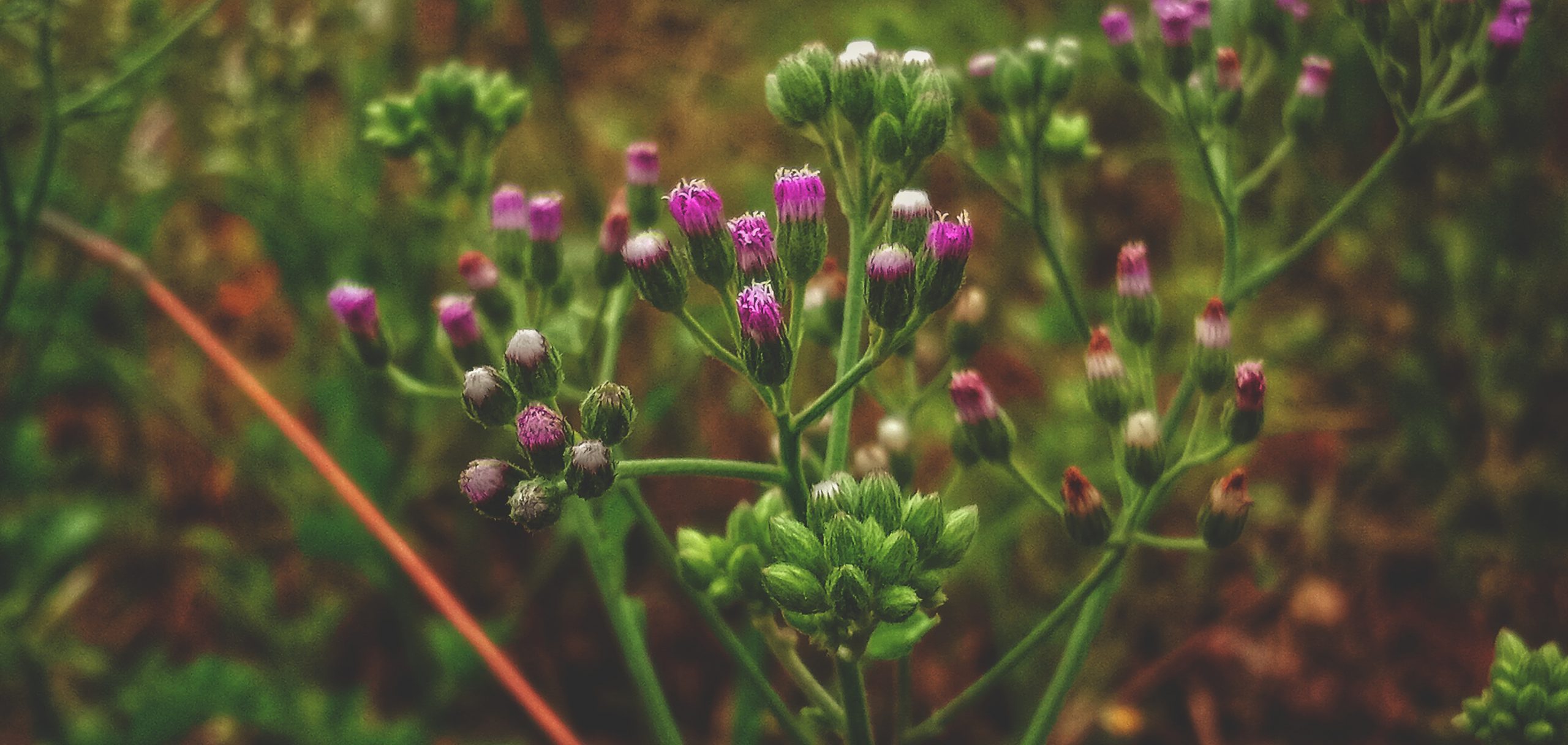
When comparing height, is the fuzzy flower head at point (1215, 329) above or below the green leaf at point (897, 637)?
above

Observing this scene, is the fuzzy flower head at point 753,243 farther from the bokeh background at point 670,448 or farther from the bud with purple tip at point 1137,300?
the bokeh background at point 670,448

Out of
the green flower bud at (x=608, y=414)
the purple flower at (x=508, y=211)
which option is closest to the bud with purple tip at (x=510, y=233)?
the purple flower at (x=508, y=211)

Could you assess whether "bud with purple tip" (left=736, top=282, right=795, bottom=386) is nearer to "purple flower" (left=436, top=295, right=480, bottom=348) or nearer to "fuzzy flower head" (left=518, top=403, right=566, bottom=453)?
"fuzzy flower head" (left=518, top=403, right=566, bottom=453)

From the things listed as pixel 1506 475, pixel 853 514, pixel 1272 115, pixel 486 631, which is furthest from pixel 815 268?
pixel 1272 115

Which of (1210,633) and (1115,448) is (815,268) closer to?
(1115,448)

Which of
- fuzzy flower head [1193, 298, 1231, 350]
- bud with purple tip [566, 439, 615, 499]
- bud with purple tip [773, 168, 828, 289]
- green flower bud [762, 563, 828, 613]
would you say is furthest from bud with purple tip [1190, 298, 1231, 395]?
bud with purple tip [566, 439, 615, 499]

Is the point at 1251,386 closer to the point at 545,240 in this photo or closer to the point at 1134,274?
the point at 1134,274
